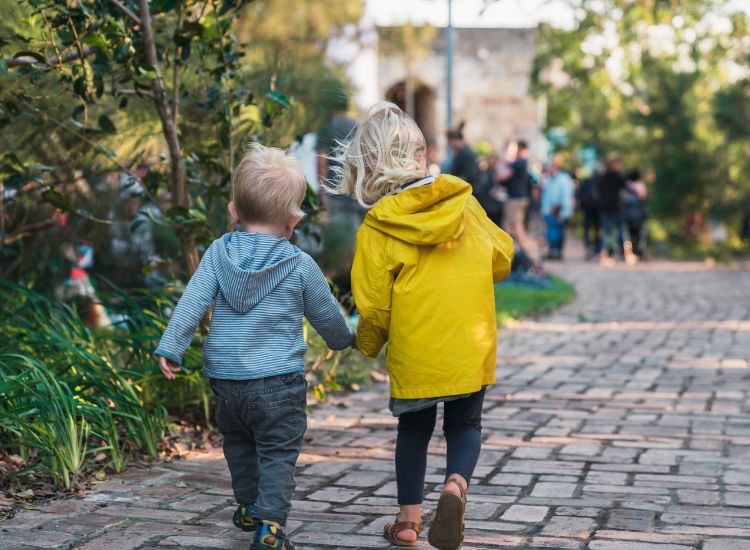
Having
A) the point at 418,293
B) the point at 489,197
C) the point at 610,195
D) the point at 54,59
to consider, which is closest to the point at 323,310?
the point at 418,293

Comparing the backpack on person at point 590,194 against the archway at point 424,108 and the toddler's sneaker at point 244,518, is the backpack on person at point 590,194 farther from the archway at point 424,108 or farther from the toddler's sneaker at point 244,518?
the archway at point 424,108

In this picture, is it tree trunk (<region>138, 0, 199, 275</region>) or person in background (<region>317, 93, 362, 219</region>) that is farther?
person in background (<region>317, 93, 362, 219</region>)

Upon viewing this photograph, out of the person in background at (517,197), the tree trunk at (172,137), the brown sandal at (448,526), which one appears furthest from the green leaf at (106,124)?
the person in background at (517,197)

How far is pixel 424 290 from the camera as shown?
3.61m

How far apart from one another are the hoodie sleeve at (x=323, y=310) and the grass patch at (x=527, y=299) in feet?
21.4

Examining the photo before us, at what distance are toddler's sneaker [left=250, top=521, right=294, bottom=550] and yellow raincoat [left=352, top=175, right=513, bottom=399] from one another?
56cm

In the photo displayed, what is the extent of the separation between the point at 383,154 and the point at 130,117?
114 inches

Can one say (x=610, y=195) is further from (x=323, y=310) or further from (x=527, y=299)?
(x=323, y=310)

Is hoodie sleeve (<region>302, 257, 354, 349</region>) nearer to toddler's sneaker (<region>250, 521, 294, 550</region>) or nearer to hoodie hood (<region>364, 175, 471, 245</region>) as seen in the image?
hoodie hood (<region>364, 175, 471, 245</region>)

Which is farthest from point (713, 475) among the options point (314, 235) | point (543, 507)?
point (314, 235)

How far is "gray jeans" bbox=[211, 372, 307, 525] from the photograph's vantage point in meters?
3.51

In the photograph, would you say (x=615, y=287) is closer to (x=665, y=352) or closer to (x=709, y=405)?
(x=665, y=352)

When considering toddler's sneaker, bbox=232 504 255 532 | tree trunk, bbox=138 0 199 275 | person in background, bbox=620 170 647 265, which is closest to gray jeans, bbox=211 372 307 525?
toddler's sneaker, bbox=232 504 255 532

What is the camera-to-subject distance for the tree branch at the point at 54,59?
4.88 m
